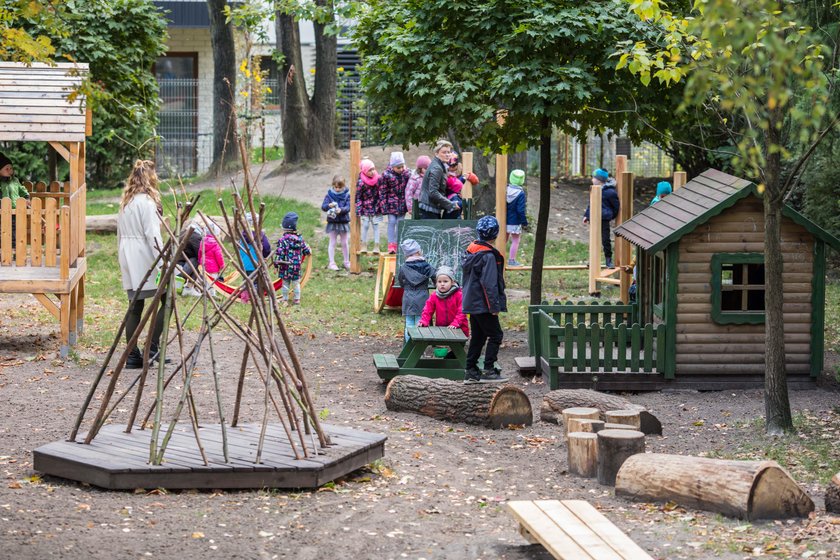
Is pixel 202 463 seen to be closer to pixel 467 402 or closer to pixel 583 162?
pixel 467 402

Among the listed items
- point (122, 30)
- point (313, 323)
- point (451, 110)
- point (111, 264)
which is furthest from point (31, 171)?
point (451, 110)

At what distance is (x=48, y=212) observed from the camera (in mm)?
12188

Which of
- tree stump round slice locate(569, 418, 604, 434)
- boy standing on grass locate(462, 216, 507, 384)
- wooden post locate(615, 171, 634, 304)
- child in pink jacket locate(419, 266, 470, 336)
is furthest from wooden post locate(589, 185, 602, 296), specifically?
tree stump round slice locate(569, 418, 604, 434)

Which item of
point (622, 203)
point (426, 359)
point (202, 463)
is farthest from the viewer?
point (622, 203)

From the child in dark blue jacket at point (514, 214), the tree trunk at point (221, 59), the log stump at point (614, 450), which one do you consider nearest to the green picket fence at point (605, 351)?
the log stump at point (614, 450)

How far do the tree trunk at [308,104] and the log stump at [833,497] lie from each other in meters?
19.2

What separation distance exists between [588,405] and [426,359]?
7.83 feet

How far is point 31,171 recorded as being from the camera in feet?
77.6

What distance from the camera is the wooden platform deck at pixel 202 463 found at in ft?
23.8

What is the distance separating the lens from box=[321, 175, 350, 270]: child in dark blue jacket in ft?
61.4

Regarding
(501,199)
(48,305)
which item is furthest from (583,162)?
(48,305)

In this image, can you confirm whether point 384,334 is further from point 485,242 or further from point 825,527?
point 825,527

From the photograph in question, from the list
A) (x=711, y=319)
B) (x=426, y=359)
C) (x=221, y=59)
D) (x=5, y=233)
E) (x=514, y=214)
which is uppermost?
(x=221, y=59)

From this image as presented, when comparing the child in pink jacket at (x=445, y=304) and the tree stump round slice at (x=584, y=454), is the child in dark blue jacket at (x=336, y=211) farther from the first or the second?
the tree stump round slice at (x=584, y=454)
